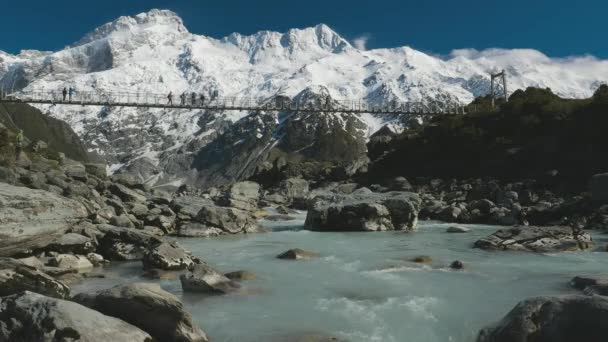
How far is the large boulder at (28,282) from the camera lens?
24.3ft

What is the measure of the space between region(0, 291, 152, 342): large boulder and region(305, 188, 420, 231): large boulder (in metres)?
16.4

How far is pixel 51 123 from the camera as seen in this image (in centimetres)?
19488

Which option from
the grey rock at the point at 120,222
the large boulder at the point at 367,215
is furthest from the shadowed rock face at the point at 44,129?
the grey rock at the point at 120,222

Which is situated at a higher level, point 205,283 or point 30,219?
point 30,219

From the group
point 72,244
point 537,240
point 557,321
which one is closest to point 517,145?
point 537,240

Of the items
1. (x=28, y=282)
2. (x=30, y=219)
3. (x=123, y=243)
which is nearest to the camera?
(x=28, y=282)

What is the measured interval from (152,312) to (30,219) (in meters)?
6.51

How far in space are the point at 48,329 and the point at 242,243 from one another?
40.1 ft

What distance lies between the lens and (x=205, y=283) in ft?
30.8

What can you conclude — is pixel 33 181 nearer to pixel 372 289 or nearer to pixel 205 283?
pixel 205 283

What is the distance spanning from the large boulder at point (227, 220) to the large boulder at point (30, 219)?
26.9 feet

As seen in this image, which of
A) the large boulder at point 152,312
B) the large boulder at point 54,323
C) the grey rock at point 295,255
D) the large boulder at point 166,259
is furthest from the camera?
the grey rock at point 295,255

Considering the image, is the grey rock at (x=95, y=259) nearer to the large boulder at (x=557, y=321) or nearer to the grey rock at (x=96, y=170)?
the large boulder at (x=557, y=321)

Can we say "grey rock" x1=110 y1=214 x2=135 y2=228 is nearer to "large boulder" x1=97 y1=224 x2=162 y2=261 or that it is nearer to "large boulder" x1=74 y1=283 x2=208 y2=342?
"large boulder" x1=97 y1=224 x2=162 y2=261
